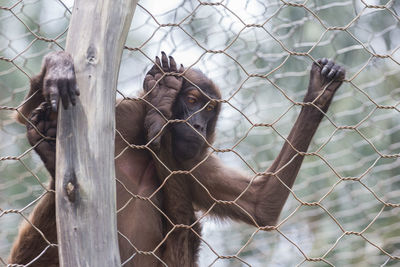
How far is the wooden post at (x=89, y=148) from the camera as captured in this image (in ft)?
4.95

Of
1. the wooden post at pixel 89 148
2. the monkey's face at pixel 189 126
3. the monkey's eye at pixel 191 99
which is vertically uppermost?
the monkey's eye at pixel 191 99

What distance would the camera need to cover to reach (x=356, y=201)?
366 cm

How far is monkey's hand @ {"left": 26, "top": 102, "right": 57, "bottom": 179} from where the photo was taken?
5.95 ft

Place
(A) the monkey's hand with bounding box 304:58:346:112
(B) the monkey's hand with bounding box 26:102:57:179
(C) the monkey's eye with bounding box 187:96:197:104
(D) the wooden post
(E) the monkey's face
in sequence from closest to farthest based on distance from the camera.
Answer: (D) the wooden post → (B) the monkey's hand with bounding box 26:102:57:179 → (A) the monkey's hand with bounding box 304:58:346:112 → (E) the monkey's face → (C) the monkey's eye with bounding box 187:96:197:104

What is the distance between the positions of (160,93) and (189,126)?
0.53 ft

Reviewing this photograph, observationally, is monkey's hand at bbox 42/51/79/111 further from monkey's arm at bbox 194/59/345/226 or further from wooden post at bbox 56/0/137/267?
monkey's arm at bbox 194/59/345/226

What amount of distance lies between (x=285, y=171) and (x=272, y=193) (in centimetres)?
21

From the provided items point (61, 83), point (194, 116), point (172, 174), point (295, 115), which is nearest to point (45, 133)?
point (61, 83)

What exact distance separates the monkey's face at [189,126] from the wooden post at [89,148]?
71 cm

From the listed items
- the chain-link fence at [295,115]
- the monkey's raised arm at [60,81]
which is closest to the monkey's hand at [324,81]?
the chain-link fence at [295,115]

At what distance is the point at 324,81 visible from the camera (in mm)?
2240

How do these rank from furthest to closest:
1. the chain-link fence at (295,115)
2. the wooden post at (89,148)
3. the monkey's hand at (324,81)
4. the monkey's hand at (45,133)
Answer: the chain-link fence at (295,115) → the monkey's hand at (324,81) → the monkey's hand at (45,133) → the wooden post at (89,148)

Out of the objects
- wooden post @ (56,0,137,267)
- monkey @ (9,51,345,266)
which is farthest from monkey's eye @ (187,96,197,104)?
wooden post @ (56,0,137,267)

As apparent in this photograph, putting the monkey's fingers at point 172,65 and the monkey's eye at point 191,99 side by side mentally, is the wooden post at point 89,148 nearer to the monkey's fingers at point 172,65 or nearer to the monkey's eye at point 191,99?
the monkey's fingers at point 172,65
